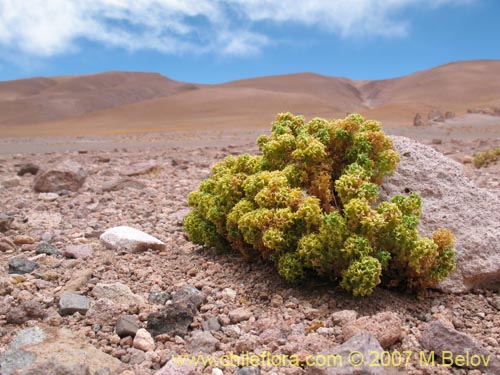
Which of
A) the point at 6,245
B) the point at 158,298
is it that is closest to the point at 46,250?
the point at 6,245

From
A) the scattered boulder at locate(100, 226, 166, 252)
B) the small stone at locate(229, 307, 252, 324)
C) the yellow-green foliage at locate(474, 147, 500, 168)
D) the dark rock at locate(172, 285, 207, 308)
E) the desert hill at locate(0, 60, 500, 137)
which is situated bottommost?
the small stone at locate(229, 307, 252, 324)

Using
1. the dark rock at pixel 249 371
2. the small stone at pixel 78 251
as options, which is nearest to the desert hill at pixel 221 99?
the small stone at pixel 78 251

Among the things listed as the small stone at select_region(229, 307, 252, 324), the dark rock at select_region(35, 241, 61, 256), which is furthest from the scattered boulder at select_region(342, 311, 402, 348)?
the dark rock at select_region(35, 241, 61, 256)

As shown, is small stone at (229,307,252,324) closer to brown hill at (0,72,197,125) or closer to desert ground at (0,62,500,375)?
desert ground at (0,62,500,375)

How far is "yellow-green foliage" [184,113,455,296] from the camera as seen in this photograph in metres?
4.03

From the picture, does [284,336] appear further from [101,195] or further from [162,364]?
[101,195]

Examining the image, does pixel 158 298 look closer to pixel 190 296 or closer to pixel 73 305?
pixel 190 296

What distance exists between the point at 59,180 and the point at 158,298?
19.2 feet

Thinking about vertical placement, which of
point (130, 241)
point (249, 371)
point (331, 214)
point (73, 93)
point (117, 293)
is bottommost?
point (249, 371)

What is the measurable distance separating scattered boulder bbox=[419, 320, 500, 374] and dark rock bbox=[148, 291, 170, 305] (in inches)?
84.9

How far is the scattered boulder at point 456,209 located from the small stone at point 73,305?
2907mm

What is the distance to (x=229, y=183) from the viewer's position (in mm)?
4941

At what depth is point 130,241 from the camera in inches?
222

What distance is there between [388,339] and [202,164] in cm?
973
